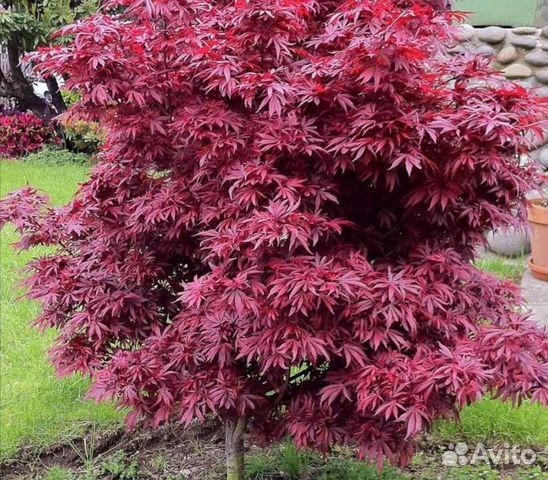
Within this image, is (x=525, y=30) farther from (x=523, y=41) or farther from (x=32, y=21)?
(x=32, y=21)

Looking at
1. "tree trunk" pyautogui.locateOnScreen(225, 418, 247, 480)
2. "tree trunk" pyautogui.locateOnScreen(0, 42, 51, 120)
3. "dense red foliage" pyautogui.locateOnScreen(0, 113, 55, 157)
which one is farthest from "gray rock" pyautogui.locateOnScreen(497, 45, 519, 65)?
"tree trunk" pyautogui.locateOnScreen(0, 42, 51, 120)

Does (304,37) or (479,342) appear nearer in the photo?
(479,342)

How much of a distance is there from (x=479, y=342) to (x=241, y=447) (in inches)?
44.0

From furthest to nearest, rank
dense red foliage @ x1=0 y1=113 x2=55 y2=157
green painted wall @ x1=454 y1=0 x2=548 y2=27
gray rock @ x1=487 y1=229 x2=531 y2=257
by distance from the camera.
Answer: dense red foliage @ x1=0 y1=113 x2=55 y2=157, green painted wall @ x1=454 y1=0 x2=548 y2=27, gray rock @ x1=487 y1=229 x2=531 y2=257

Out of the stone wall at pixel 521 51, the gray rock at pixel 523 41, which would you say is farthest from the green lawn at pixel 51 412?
the gray rock at pixel 523 41

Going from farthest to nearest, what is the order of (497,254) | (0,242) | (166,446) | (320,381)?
(0,242) < (497,254) < (166,446) < (320,381)

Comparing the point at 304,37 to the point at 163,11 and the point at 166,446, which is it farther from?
the point at 166,446

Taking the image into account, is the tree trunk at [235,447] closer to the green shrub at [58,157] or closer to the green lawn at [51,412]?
the green lawn at [51,412]

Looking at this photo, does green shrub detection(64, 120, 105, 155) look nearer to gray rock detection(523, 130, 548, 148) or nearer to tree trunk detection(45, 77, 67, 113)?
tree trunk detection(45, 77, 67, 113)

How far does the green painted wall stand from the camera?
5.59m

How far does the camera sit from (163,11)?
6.73ft

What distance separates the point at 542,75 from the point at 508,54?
0.33 m

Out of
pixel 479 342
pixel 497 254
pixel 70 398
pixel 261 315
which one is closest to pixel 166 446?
pixel 70 398

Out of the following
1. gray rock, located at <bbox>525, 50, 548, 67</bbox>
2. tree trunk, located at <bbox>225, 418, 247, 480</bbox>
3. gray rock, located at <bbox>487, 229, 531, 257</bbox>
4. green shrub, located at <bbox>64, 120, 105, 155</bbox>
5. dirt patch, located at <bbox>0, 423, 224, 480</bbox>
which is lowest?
green shrub, located at <bbox>64, 120, 105, 155</bbox>
